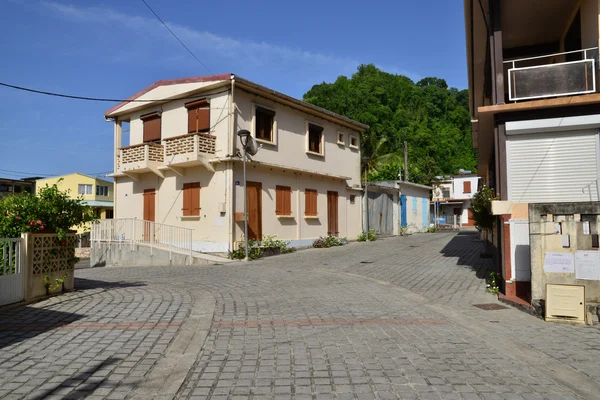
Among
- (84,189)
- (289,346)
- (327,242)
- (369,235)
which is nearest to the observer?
(289,346)

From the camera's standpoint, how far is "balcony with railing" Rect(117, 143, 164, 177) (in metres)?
17.7

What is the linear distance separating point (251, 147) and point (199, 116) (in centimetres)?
249

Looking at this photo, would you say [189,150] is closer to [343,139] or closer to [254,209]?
[254,209]

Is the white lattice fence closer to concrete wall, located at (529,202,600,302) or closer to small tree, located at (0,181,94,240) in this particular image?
Answer: small tree, located at (0,181,94,240)

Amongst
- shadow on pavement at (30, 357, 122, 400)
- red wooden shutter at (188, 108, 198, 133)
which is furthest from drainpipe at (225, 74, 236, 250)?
shadow on pavement at (30, 357, 122, 400)

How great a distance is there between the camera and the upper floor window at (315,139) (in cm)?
2039

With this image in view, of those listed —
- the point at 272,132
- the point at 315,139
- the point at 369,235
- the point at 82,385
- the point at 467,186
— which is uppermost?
the point at 315,139

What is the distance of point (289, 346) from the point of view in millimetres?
5273

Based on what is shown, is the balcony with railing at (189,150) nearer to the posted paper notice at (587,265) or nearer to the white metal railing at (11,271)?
the white metal railing at (11,271)

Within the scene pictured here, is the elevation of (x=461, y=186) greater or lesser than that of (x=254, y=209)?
greater

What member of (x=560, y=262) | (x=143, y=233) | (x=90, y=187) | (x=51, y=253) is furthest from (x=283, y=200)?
(x=90, y=187)

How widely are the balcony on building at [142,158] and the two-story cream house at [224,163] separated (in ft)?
0.13

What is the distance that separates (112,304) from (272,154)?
11259 millimetres

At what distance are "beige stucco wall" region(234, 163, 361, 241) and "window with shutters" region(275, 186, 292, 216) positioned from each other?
186 millimetres
